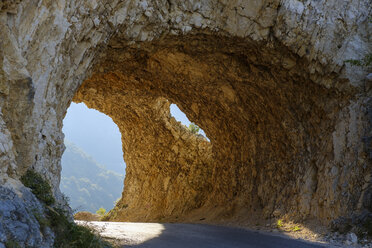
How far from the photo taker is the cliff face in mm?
6727

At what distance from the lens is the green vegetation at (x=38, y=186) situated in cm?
600

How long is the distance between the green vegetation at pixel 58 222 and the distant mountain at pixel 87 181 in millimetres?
114349

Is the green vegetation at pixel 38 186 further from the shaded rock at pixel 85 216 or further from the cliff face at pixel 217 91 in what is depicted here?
the shaded rock at pixel 85 216

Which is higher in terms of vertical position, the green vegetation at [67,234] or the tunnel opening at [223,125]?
the tunnel opening at [223,125]

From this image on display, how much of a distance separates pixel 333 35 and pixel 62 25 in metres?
10.2

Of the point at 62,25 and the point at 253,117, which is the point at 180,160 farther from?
the point at 62,25

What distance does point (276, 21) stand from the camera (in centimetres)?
1268

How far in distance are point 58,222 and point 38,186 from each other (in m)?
0.78

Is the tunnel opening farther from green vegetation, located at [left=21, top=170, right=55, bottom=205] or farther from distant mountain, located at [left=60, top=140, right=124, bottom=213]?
distant mountain, located at [left=60, top=140, right=124, bottom=213]

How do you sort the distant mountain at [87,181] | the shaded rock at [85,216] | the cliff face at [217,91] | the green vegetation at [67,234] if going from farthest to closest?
the distant mountain at [87,181]
the shaded rock at [85,216]
the cliff face at [217,91]
the green vegetation at [67,234]

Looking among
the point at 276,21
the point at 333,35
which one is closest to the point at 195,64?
the point at 276,21

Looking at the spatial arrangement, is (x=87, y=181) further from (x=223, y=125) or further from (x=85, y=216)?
(x=223, y=125)

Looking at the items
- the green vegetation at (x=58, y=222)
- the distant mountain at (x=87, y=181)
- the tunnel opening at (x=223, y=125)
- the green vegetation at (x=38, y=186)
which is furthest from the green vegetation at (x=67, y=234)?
the distant mountain at (x=87, y=181)

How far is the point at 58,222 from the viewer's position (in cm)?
583
